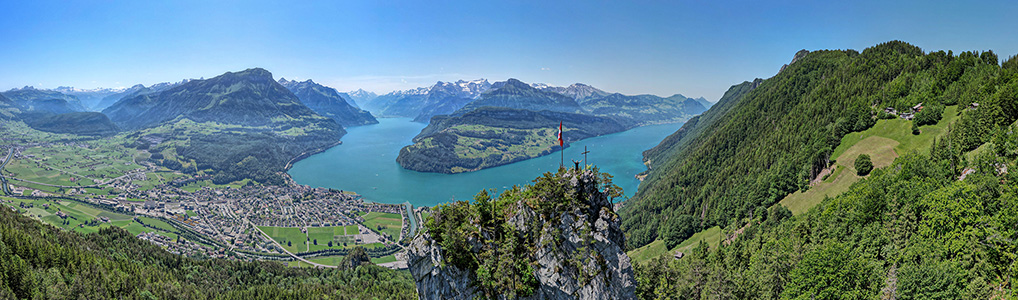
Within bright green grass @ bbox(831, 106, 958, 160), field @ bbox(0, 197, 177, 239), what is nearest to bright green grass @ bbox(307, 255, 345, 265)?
field @ bbox(0, 197, 177, 239)

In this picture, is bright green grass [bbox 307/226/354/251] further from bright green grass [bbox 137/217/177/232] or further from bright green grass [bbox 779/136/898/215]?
bright green grass [bbox 779/136/898/215]

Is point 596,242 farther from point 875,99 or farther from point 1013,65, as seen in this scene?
point 875,99

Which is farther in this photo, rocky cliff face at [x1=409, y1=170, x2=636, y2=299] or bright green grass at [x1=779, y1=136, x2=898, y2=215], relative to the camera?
bright green grass at [x1=779, y1=136, x2=898, y2=215]

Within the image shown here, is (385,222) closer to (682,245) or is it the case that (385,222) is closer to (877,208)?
(682,245)

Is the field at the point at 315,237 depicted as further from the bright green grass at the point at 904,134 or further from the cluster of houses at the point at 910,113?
the cluster of houses at the point at 910,113

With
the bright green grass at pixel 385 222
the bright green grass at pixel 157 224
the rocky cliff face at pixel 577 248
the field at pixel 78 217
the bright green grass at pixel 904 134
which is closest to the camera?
the rocky cliff face at pixel 577 248

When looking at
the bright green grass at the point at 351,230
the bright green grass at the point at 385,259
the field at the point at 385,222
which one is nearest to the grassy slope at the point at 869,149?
the bright green grass at the point at 385,259

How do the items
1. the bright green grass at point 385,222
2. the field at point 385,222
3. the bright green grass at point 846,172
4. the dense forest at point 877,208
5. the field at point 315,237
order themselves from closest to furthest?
the dense forest at point 877,208 < the bright green grass at point 846,172 < the field at point 315,237 < the field at point 385,222 < the bright green grass at point 385,222

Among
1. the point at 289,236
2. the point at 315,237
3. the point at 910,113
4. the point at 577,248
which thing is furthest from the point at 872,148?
the point at 289,236

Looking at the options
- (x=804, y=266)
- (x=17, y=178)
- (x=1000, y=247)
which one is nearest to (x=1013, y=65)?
(x=1000, y=247)
